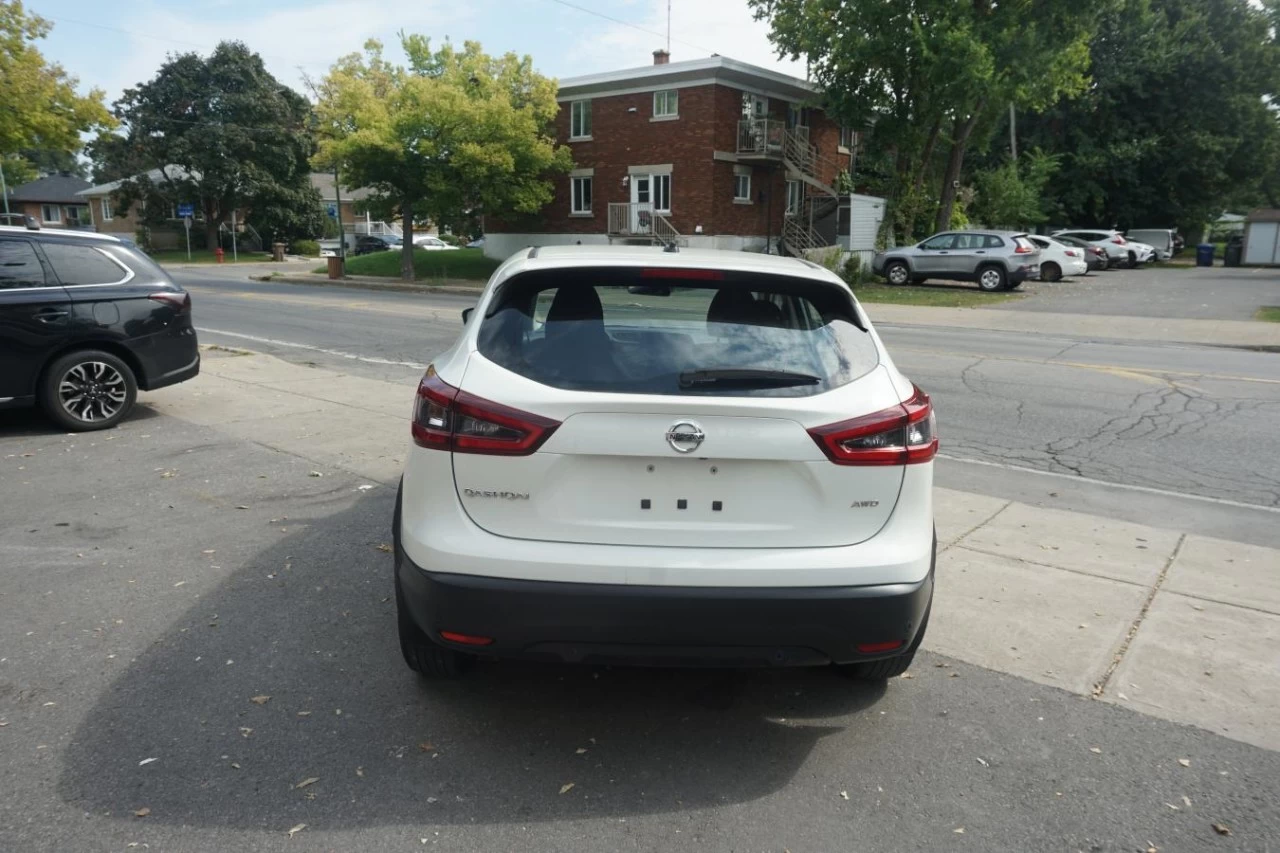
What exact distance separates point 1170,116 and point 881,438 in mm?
54152

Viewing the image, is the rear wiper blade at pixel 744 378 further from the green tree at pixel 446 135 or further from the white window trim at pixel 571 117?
the white window trim at pixel 571 117

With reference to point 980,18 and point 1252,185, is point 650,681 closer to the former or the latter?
point 980,18

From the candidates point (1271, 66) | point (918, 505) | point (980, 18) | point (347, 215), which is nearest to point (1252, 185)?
point (1271, 66)

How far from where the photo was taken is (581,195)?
121ft

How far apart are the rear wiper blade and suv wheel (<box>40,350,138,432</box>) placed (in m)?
6.84

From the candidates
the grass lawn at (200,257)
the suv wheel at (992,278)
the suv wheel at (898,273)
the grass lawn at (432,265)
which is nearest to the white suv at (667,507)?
the suv wheel at (992,278)

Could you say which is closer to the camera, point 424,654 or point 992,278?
point 424,654

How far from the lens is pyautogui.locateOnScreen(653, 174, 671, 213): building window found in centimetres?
3416

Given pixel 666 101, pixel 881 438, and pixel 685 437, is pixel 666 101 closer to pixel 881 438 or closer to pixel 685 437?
pixel 881 438

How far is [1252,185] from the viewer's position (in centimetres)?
5047

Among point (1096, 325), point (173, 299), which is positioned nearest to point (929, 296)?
point (1096, 325)

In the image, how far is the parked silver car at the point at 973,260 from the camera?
1048 inches

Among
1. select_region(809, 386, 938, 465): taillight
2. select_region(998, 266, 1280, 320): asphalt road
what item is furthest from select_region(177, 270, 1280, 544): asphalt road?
select_region(998, 266, 1280, 320): asphalt road

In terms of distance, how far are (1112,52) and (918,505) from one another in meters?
53.6
